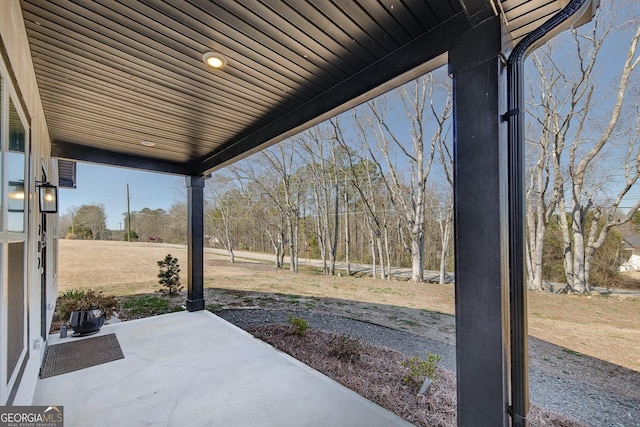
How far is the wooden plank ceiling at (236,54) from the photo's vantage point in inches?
58.0

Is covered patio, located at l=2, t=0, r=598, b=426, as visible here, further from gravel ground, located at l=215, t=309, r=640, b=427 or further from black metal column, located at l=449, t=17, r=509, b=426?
gravel ground, located at l=215, t=309, r=640, b=427

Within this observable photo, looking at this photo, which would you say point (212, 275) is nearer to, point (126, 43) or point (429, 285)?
point (429, 285)

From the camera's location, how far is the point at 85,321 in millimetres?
3633

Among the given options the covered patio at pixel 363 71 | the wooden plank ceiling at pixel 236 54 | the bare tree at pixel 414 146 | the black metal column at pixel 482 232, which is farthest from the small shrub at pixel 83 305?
the bare tree at pixel 414 146

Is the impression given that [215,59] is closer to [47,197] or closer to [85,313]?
[47,197]

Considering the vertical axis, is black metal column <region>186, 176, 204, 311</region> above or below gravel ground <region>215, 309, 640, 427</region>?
above

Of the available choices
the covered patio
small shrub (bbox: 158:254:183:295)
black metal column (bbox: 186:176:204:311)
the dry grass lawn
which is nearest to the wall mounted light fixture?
the covered patio

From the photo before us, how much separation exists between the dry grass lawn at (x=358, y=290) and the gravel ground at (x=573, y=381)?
0.22m

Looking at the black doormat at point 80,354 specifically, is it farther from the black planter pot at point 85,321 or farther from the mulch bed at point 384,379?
the mulch bed at point 384,379

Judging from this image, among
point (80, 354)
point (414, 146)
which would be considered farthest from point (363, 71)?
point (414, 146)

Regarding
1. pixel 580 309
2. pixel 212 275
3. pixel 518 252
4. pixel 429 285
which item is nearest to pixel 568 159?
pixel 580 309

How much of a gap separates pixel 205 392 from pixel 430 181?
6.79m

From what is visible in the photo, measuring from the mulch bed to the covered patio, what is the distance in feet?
3.97

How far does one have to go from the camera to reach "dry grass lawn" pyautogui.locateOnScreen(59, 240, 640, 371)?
352 cm
